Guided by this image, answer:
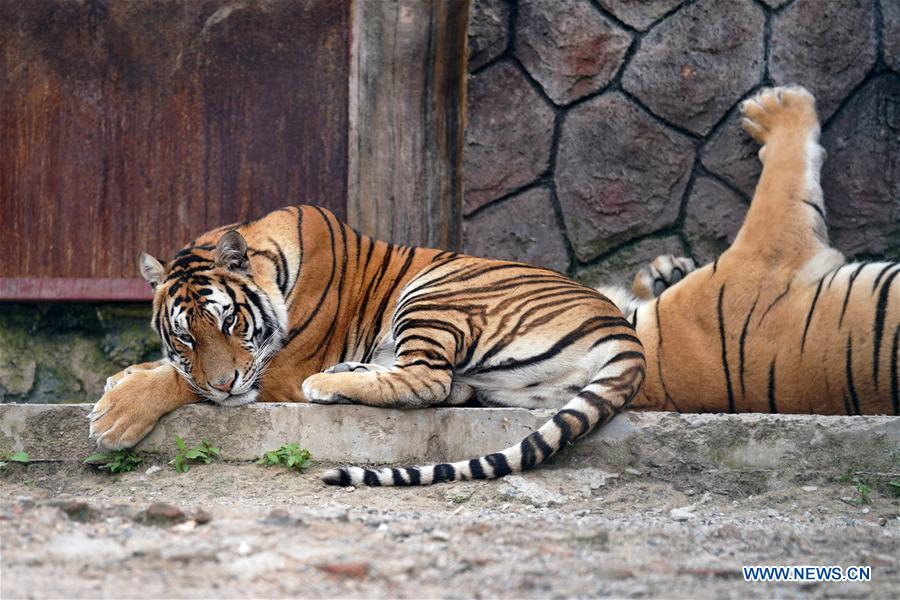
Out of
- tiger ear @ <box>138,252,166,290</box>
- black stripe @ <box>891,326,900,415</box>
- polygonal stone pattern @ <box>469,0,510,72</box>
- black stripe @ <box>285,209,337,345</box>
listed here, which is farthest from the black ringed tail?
polygonal stone pattern @ <box>469,0,510,72</box>

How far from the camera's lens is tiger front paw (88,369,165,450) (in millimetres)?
4160

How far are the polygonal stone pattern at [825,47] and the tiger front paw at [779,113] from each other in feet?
0.33

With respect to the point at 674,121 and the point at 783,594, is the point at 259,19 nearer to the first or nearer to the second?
the point at 674,121

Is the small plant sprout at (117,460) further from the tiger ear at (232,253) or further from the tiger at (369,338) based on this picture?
the tiger ear at (232,253)

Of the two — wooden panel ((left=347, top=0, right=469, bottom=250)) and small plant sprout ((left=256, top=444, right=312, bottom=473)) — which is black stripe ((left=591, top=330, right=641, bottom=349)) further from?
wooden panel ((left=347, top=0, right=469, bottom=250))

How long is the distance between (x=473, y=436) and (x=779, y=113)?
212 centimetres

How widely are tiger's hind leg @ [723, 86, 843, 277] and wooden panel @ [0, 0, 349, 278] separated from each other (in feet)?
6.39

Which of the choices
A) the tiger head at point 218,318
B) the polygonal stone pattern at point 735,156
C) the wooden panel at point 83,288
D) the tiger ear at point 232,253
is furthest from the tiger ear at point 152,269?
the polygonal stone pattern at point 735,156

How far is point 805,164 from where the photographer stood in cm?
505

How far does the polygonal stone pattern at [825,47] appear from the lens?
17.1 feet

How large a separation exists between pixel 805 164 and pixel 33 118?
3586 mm

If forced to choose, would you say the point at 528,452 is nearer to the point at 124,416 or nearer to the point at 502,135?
the point at 124,416

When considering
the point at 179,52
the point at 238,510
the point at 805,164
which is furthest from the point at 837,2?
the point at 238,510

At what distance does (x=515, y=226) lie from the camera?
542cm
